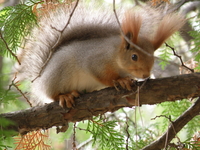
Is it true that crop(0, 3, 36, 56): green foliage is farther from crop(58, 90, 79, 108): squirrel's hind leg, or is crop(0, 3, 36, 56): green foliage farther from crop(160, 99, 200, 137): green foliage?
crop(160, 99, 200, 137): green foliage

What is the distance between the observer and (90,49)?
93.1 inches

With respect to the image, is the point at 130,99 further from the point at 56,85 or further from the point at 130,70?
the point at 56,85

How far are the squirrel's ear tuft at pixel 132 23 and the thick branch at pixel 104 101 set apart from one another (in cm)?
39

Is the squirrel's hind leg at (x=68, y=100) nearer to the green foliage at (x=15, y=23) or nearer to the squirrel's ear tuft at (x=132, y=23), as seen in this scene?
the green foliage at (x=15, y=23)

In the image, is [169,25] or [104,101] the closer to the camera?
[104,101]

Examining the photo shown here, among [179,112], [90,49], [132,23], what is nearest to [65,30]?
[90,49]

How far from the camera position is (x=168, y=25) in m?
1.99

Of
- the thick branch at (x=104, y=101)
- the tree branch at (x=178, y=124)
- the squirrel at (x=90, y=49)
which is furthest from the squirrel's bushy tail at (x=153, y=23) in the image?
the tree branch at (x=178, y=124)

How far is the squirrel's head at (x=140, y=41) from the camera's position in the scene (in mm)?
1966

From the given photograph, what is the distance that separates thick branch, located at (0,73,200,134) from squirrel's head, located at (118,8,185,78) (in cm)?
21

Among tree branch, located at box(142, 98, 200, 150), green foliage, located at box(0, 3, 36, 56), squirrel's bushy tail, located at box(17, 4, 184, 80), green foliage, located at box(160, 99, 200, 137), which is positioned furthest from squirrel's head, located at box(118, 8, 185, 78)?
green foliage, located at box(0, 3, 36, 56)

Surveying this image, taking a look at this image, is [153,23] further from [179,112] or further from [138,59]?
[179,112]

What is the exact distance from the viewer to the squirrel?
2.03m

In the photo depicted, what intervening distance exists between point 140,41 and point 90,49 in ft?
1.56
